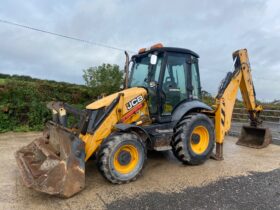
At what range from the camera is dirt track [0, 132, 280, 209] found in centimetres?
357

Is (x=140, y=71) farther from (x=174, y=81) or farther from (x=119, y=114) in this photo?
(x=119, y=114)

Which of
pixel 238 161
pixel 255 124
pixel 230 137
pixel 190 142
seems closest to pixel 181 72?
pixel 190 142

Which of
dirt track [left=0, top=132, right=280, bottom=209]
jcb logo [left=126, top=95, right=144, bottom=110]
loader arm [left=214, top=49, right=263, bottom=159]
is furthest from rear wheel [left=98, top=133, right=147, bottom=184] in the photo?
loader arm [left=214, top=49, right=263, bottom=159]

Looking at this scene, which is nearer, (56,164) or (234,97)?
(56,164)

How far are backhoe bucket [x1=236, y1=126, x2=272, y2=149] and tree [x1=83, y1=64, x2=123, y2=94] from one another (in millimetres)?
5072

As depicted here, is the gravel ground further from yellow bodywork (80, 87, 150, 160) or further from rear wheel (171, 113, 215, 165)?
yellow bodywork (80, 87, 150, 160)

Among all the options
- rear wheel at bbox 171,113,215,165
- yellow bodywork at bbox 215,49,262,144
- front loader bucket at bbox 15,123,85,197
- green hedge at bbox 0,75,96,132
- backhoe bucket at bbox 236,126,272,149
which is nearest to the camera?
front loader bucket at bbox 15,123,85,197

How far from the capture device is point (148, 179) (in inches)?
176

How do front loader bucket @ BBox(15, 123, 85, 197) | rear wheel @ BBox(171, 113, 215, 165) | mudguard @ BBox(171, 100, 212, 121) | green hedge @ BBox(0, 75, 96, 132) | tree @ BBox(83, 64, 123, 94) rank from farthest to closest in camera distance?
tree @ BBox(83, 64, 123, 94), green hedge @ BBox(0, 75, 96, 132), mudguard @ BBox(171, 100, 212, 121), rear wheel @ BBox(171, 113, 215, 165), front loader bucket @ BBox(15, 123, 85, 197)

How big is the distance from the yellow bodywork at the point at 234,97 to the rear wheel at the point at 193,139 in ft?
1.04

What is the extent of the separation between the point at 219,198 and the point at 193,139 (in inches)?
66.1

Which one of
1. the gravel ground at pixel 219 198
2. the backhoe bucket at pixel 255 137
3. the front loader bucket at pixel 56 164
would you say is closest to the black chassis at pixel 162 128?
the front loader bucket at pixel 56 164

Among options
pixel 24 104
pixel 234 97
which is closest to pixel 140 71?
pixel 234 97

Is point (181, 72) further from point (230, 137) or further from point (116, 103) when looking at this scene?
point (230, 137)
